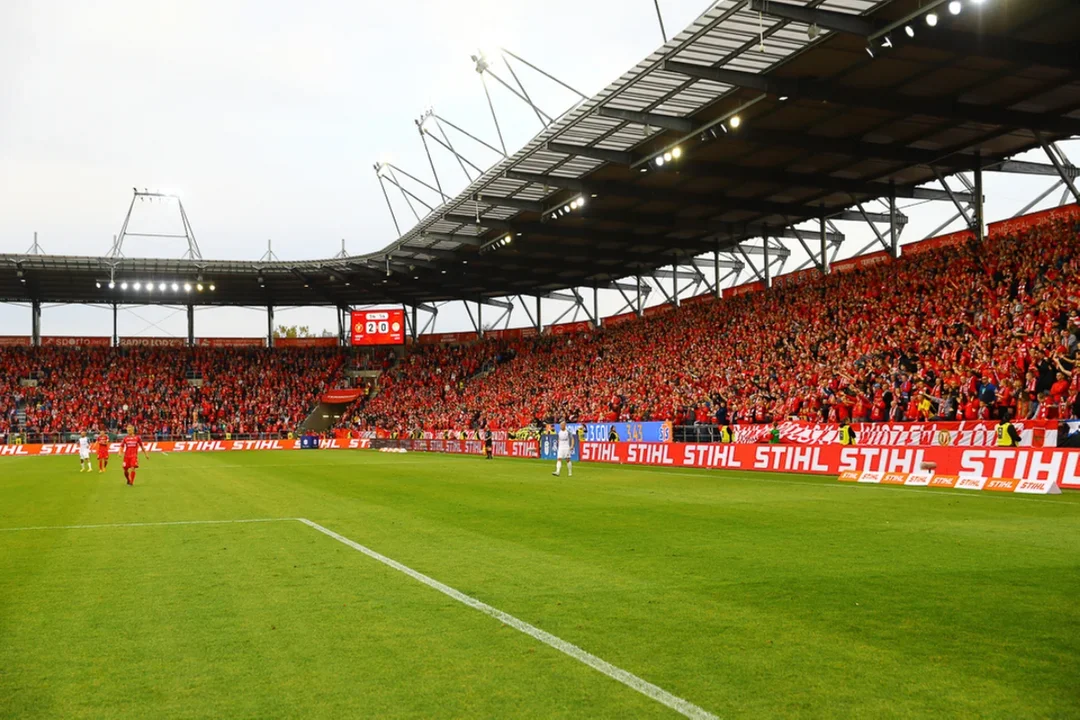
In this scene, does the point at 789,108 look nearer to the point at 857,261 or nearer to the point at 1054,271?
the point at 1054,271

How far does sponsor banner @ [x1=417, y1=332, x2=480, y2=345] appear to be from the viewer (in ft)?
260

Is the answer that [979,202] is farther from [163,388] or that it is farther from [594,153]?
[163,388]

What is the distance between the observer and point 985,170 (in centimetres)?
3897

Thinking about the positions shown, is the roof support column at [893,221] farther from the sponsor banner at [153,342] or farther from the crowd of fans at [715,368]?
the sponsor banner at [153,342]

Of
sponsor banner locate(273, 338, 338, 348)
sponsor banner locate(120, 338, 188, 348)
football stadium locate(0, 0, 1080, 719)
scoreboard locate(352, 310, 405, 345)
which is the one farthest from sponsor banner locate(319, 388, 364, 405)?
sponsor banner locate(120, 338, 188, 348)

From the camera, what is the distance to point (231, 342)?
269ft

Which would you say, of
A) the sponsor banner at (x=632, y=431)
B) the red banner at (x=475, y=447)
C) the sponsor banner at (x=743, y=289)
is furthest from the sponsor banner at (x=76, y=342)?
the sponsor banner at (x=743, y=289)

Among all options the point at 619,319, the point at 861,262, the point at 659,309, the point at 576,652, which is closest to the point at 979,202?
the point at 861,262

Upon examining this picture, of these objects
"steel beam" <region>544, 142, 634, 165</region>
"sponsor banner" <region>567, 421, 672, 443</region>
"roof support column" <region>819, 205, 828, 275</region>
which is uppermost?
"steel beam" <region>544, 142, 634, 165</region>

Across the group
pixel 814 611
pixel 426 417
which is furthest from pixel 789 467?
pixel 426 417

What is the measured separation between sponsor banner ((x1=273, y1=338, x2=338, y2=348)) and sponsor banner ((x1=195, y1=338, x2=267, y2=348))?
54.3 inches

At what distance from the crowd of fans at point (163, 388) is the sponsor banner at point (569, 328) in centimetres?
1981

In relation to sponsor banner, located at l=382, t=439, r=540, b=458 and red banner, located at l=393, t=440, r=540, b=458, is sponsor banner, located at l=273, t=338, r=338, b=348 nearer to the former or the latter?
sponsor banner, located at l=382, t=439, r=540, b=458

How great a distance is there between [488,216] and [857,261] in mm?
18360
